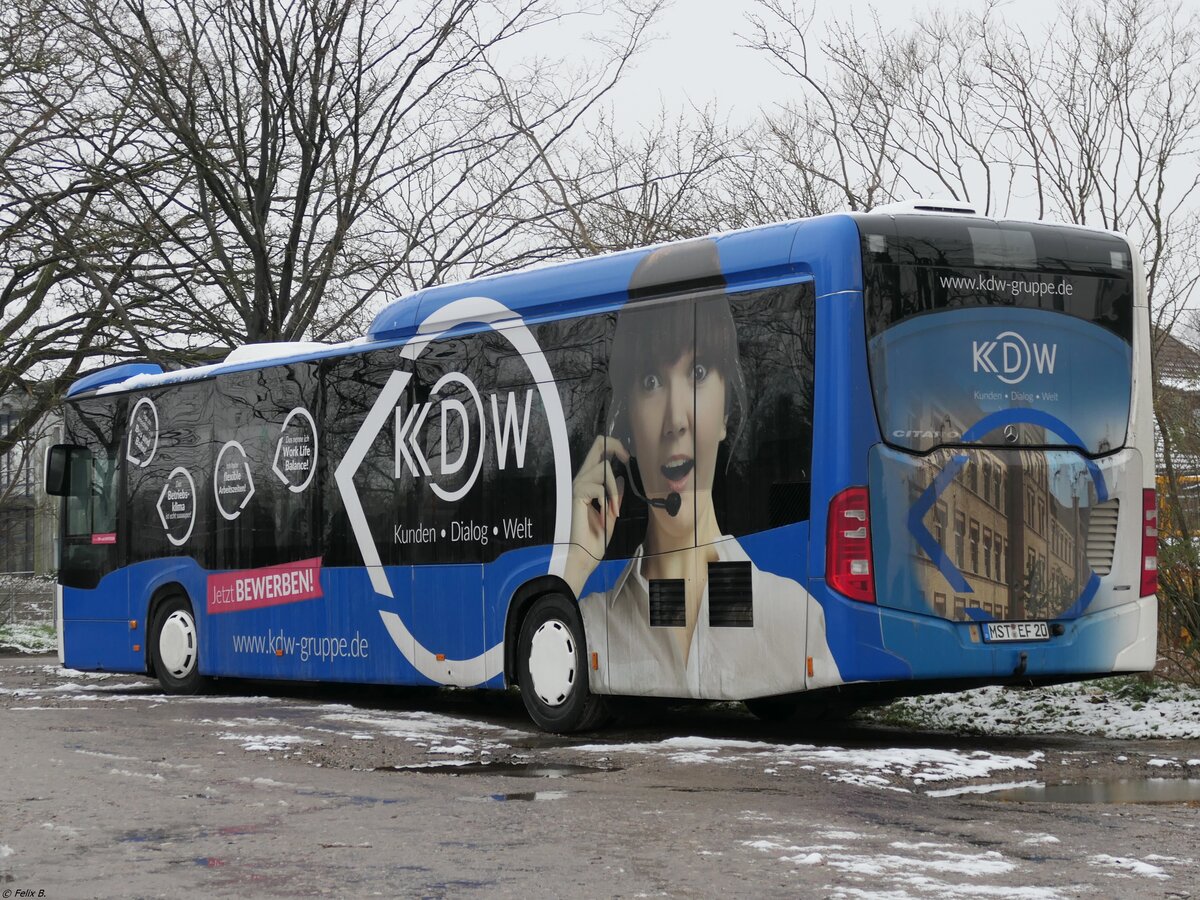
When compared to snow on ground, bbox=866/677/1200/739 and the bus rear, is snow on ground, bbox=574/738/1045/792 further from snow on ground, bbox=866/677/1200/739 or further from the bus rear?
snow on ground, bbox=866/677/1200/739

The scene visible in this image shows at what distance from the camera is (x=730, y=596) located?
10.3 m

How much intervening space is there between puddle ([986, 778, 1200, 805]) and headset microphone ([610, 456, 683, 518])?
114 inches

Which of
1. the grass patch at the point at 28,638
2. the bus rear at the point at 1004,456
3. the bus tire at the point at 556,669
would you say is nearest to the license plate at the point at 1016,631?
the bus rear at the point at 1004,456

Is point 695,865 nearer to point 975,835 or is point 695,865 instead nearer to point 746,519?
point 975,835

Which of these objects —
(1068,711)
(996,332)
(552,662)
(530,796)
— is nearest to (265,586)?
(552,662)

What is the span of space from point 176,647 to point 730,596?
713cm

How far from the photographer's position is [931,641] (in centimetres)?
973

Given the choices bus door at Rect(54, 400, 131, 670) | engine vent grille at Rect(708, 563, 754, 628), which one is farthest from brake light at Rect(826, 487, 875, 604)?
bus door at Rect(54, 400, 131, 670)

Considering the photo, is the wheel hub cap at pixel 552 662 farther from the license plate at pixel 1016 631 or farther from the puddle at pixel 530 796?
the puddle at pixel 530 796

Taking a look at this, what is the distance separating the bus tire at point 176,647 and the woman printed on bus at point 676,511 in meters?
5.40

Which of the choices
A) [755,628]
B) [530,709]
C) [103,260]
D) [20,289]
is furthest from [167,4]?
[755,628]

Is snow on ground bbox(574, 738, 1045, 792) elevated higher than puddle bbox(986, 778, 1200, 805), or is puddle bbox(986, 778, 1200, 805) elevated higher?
snow on ground bbox(574, 738, 1045, 792)

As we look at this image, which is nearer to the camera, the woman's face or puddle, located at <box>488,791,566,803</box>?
puddle, located at <box>488,791,566,803</box>

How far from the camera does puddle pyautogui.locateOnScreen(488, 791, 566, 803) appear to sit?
8.05m
